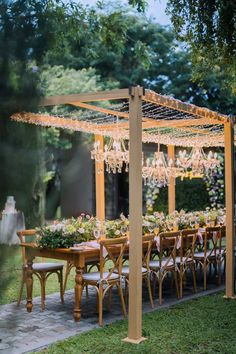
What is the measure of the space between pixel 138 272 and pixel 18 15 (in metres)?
3.73

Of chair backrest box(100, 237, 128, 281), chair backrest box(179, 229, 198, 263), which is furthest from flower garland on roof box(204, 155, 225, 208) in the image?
chair backrest box(100, 237, 128, 281)

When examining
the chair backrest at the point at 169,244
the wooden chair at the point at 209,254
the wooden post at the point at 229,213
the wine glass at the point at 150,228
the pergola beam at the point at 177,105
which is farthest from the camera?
the wooden chair at the point at 209,254

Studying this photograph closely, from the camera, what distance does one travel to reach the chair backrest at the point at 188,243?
22.0 ft

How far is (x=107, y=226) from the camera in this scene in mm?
6453

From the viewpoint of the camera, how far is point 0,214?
145cm

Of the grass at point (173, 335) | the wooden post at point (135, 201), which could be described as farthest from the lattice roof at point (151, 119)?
the grass at point (173, 335)

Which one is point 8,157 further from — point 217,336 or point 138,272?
point 217,336

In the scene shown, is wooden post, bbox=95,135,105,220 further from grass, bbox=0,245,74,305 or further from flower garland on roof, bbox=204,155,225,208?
grass, bbox=0,245,74,305

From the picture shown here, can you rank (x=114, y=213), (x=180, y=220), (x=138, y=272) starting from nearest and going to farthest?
(x=138, y=272)
(x=180, y=220)
(x=114, y=213)

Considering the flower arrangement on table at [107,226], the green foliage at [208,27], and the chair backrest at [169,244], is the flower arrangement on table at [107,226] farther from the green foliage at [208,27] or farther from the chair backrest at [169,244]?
the green foliage at [208,27]

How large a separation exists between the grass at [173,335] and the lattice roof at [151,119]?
208cm

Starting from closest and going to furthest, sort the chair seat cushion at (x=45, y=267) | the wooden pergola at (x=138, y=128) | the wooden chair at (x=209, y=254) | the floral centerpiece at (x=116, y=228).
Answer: the wooden pergola at (x=138, y=128), the chair seat cushion at (x=45, y=267), the floral centerpiece at (x=116, y=228), the wooden chair at (x=209, y=254)

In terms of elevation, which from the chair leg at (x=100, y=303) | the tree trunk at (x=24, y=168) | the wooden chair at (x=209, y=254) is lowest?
the chair leg at (x=100, y=303)

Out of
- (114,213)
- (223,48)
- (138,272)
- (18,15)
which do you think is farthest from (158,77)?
(18,15)
